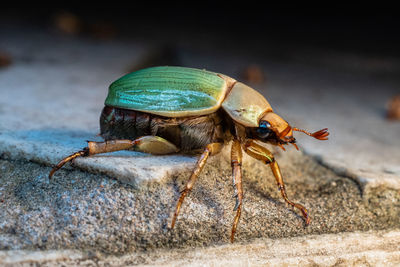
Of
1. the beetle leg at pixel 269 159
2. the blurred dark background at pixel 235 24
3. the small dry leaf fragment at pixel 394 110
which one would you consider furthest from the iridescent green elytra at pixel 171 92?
the blurred dark background at pixel 235 24

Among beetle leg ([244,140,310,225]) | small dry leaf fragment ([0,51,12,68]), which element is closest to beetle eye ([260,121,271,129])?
beetle leg ([244,140,310,225])

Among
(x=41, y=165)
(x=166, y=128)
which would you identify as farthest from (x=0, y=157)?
(x=166, y=128)

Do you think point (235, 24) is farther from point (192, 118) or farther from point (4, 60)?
point (192, 118)

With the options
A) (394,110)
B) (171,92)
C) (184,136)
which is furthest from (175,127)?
(394,110)

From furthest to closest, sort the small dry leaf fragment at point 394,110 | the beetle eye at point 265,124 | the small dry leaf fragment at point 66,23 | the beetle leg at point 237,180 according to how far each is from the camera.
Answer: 1. the small dry leaf fragment at point 66,23
2. the small dry leaf fragment at point 394,110
3. the beetle eye at point 265,124
4. the beetle leg at point 237,180

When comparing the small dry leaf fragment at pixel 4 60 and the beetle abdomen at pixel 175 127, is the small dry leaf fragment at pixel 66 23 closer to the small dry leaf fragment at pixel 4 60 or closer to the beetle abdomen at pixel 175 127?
the small dry leaf fragment at pixel 4 60

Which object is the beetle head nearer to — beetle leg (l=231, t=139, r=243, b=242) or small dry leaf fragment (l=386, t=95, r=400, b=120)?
beetle leg (l=231, t=139, r=243, b=242)
